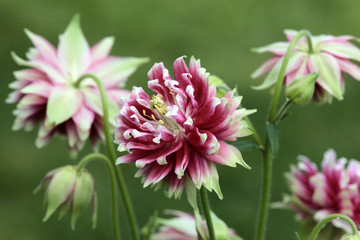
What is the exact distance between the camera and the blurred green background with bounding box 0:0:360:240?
1553 millimetres

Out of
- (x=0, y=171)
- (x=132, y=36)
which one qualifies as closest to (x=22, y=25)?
(x=132, y=36)

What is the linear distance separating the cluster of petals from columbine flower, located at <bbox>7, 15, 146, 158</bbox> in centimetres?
23

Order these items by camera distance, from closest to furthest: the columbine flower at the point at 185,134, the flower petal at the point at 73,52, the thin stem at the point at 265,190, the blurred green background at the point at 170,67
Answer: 1. the columbine flower at the point at 185,134
2. the thin stem at the point at 265,190
3. the flower petal at the point at 73,52
4. the blurred green background at the point at 170,67

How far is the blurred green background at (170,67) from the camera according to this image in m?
1.55

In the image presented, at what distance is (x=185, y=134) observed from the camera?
1.62 ft

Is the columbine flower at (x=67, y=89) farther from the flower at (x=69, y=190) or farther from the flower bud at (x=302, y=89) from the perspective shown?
the flower bud at (x=302, y=89)

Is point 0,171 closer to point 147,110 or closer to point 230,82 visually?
point 230,82

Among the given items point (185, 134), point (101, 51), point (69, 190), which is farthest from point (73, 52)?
point (185, 134)

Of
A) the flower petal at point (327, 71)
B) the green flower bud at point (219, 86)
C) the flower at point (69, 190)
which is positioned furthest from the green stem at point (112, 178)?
the flower petal at point (327, 71)

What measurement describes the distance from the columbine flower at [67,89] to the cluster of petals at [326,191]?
0.23 m

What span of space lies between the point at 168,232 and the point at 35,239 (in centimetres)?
97

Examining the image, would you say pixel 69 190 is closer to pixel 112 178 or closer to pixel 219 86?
pixel 112 178

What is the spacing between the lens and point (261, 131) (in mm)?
1617

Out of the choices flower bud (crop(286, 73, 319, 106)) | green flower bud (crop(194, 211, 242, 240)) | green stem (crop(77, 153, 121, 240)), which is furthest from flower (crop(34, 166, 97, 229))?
flower bud (crop(286, 73, 319, 106))
